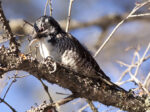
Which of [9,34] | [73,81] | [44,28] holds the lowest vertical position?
[73,81]

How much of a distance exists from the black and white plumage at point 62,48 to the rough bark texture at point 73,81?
0.43ft

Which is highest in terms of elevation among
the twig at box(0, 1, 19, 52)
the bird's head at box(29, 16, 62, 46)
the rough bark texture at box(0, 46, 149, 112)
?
the bird's head at box(29, 16, 62, 46)

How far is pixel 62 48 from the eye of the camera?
7.64 feet

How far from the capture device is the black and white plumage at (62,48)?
2309mm

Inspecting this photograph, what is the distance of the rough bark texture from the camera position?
1.80 metres

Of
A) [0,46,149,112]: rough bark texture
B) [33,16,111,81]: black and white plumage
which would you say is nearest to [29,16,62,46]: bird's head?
[33,16,111,81]: black and white plumage

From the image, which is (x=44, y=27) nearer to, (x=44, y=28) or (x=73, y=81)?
(x=44, y=28)

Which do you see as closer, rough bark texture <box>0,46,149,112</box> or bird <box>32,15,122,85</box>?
rough bark texture <box>0,46,149,112</box>

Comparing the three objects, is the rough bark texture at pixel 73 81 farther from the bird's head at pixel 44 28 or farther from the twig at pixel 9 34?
the bird's head at pixel 44 28

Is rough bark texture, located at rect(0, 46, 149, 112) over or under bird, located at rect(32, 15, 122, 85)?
under

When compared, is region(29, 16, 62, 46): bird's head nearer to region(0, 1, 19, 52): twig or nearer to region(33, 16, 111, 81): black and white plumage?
region(33, 16, 111, 81): black and white plumage

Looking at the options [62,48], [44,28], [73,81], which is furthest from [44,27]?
[73,81]

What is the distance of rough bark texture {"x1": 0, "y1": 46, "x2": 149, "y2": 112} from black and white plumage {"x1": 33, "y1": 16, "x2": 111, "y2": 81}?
5.2 inches

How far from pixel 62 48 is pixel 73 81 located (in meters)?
0.39
